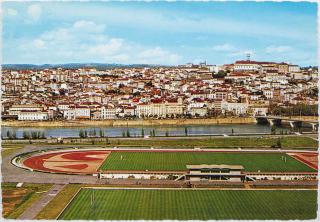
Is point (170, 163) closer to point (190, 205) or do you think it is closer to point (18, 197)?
point (190, 205)

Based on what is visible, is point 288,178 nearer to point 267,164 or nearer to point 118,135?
point 267,164

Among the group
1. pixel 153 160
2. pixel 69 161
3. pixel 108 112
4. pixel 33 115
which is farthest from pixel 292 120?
pixel 69 161

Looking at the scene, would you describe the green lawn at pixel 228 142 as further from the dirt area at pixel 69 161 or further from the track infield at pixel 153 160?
the dirt area at pixel 69 161

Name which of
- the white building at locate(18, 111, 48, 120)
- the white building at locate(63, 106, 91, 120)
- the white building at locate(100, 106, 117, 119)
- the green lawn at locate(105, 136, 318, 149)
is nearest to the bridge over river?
the green lawn at locate(105, 136, 318, 149)

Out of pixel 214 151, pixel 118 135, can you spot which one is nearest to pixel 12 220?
pixel 214 151

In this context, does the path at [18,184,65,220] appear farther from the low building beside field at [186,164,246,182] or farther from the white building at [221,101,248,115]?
the white building at [221,101,248,115]
